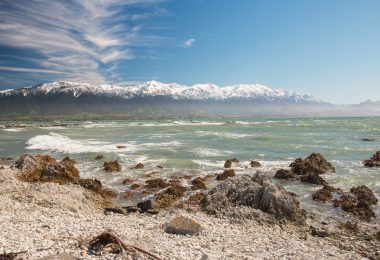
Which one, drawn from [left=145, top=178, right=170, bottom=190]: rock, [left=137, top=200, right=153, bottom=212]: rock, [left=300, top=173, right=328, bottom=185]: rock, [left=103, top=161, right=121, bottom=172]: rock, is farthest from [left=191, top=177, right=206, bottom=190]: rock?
[left=103, top=161, right=121, bottom=172]: rock

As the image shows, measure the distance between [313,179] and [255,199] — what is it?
22.6ft

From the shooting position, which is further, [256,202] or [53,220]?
[256,202]

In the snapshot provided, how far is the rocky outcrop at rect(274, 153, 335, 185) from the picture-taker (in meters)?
18.5

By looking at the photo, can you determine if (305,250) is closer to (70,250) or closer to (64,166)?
(70,250)

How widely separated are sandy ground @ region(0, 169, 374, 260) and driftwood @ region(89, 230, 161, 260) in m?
0.25

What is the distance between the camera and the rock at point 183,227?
973 cm

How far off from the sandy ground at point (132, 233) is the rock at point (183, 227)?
0.68 feet

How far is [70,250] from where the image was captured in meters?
7.73

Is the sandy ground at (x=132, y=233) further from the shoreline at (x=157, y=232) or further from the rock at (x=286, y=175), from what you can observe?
the rock at (x=286, y=175)

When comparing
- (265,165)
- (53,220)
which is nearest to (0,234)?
Result: (53,220)

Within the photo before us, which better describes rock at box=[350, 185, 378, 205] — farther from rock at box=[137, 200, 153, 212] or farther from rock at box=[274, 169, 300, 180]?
rock at box=[137, 200, 153, 212]

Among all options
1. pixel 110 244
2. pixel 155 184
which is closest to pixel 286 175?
pixel 155 184

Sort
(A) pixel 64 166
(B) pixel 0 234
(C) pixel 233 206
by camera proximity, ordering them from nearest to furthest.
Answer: (B) pixel 0 234 → (C) pixel 233 206 → (A) pixel 64 166

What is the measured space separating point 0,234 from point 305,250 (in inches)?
329
